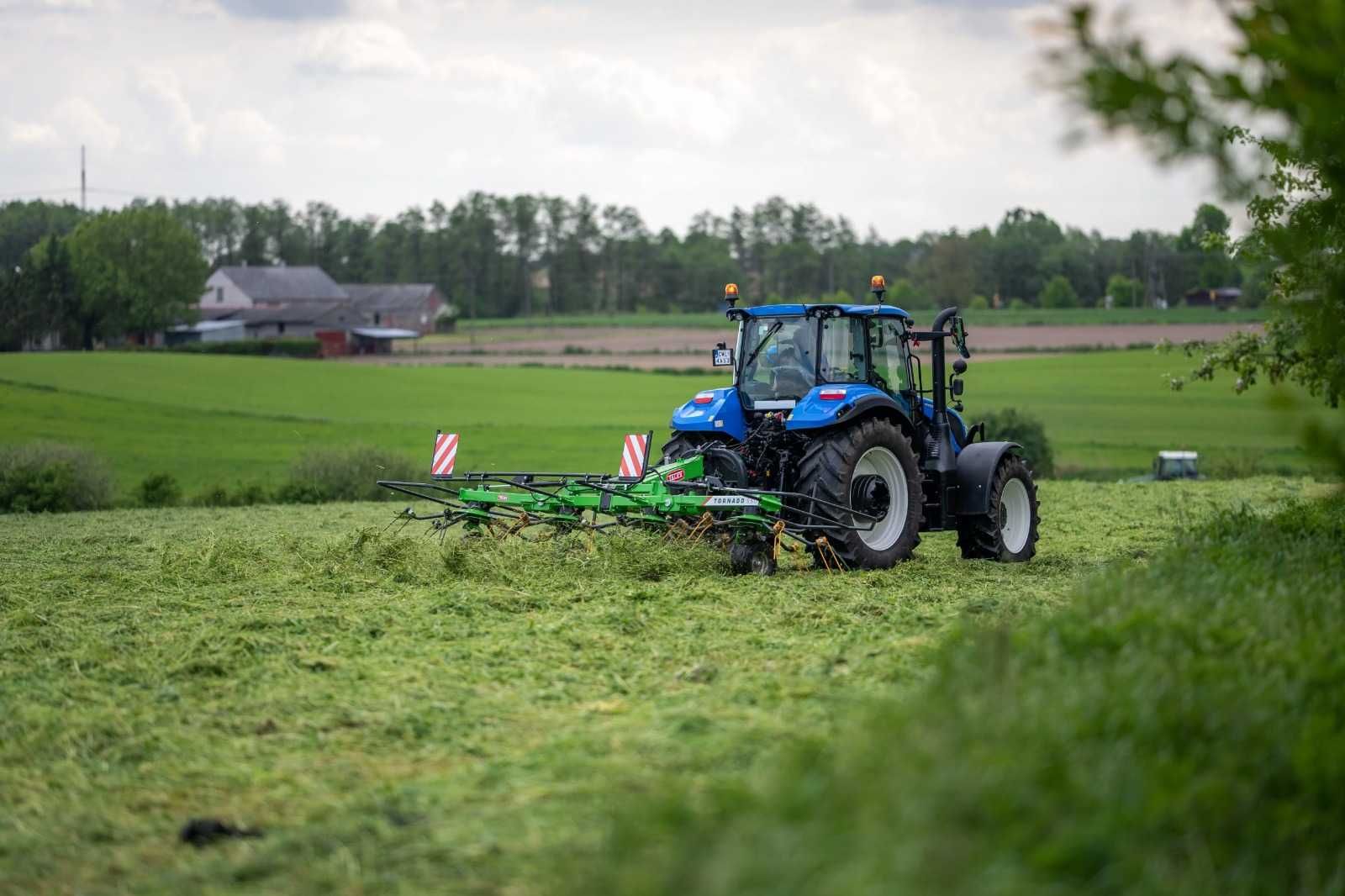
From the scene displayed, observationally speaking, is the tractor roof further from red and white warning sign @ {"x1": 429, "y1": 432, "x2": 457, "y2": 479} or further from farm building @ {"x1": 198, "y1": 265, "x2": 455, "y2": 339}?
farm building @ {"x1": 198, "y1": 265, "x2": 455, "y2": 339}

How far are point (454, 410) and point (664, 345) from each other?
27.4m

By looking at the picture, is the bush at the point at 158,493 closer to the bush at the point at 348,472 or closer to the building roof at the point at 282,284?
the bush at the point at 348,472

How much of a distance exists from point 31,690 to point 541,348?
224ft

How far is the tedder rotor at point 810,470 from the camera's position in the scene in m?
11.0

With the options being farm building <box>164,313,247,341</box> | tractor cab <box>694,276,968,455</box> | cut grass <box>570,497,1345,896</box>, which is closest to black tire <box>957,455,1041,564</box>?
tractor cab <box>694,276,968,455</box>

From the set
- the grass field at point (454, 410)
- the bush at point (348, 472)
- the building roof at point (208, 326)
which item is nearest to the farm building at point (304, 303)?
the building roof at point (208, 326)

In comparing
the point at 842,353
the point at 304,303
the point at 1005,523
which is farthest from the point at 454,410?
the point at 304,303

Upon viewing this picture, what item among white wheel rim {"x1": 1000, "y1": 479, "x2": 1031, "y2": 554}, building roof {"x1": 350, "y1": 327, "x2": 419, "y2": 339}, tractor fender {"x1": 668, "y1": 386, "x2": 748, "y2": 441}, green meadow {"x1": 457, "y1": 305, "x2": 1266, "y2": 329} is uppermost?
green meadow {"x1": 457, "y1": 305, "x2": 1266, "y2": 329}

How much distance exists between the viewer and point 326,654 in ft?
25.4

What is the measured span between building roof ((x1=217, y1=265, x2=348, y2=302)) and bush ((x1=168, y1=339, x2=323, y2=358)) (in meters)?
26.9

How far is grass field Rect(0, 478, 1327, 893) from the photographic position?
15.3 feet

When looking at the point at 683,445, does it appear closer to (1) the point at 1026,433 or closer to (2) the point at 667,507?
(2) the point at 667,507

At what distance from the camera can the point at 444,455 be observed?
1252cm

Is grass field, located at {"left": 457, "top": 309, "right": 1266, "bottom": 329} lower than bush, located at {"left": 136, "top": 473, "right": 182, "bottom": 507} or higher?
higher
